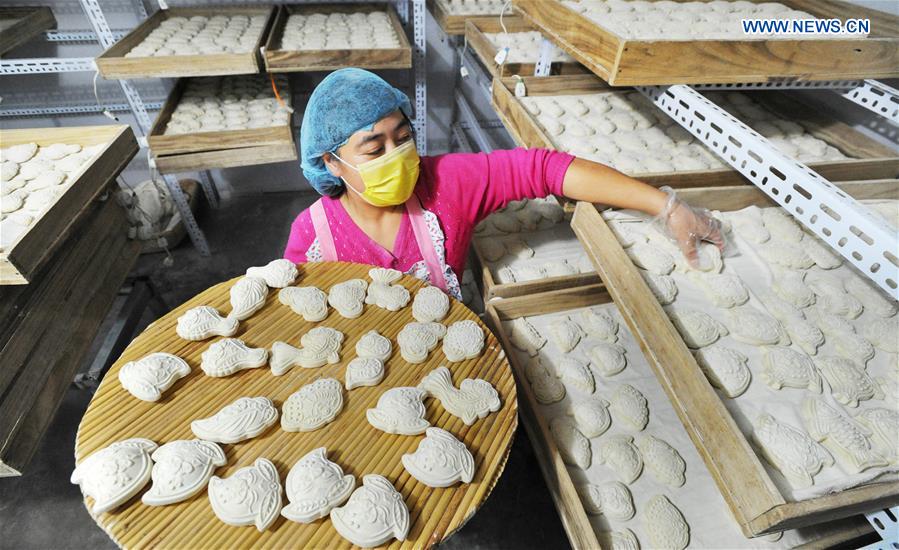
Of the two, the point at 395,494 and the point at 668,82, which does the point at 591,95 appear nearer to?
the point at 668,82

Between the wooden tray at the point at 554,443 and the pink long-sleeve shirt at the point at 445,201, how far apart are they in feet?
1.24

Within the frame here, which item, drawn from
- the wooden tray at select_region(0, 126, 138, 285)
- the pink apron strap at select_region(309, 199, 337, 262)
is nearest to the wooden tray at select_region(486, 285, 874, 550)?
the pink apron strap at select_region(309, 199, 337, 262)

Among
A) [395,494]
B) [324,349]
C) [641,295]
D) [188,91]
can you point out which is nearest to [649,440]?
[641,295]

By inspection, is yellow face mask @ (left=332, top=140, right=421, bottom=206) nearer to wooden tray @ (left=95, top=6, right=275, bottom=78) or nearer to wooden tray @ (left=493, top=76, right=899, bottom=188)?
wooden tray @ (left=493, top=76, right=899, bottom=188)

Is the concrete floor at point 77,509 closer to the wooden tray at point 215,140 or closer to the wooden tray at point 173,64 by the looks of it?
the wooden tray at point 215,140

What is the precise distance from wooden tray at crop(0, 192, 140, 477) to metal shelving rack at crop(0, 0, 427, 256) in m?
0.78

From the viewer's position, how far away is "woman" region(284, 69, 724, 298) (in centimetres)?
128

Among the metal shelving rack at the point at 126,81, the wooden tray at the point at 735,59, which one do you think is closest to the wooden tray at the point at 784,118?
the wooden tray at the point at 735,59

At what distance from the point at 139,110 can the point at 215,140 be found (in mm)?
736

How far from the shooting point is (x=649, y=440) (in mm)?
1321

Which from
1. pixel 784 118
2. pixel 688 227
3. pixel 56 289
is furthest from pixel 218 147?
pixel 784 118

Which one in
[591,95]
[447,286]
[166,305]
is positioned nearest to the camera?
[447,286]

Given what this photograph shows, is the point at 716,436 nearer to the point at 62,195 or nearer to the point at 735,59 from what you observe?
the point at 735,59

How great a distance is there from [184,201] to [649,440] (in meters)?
3.54
